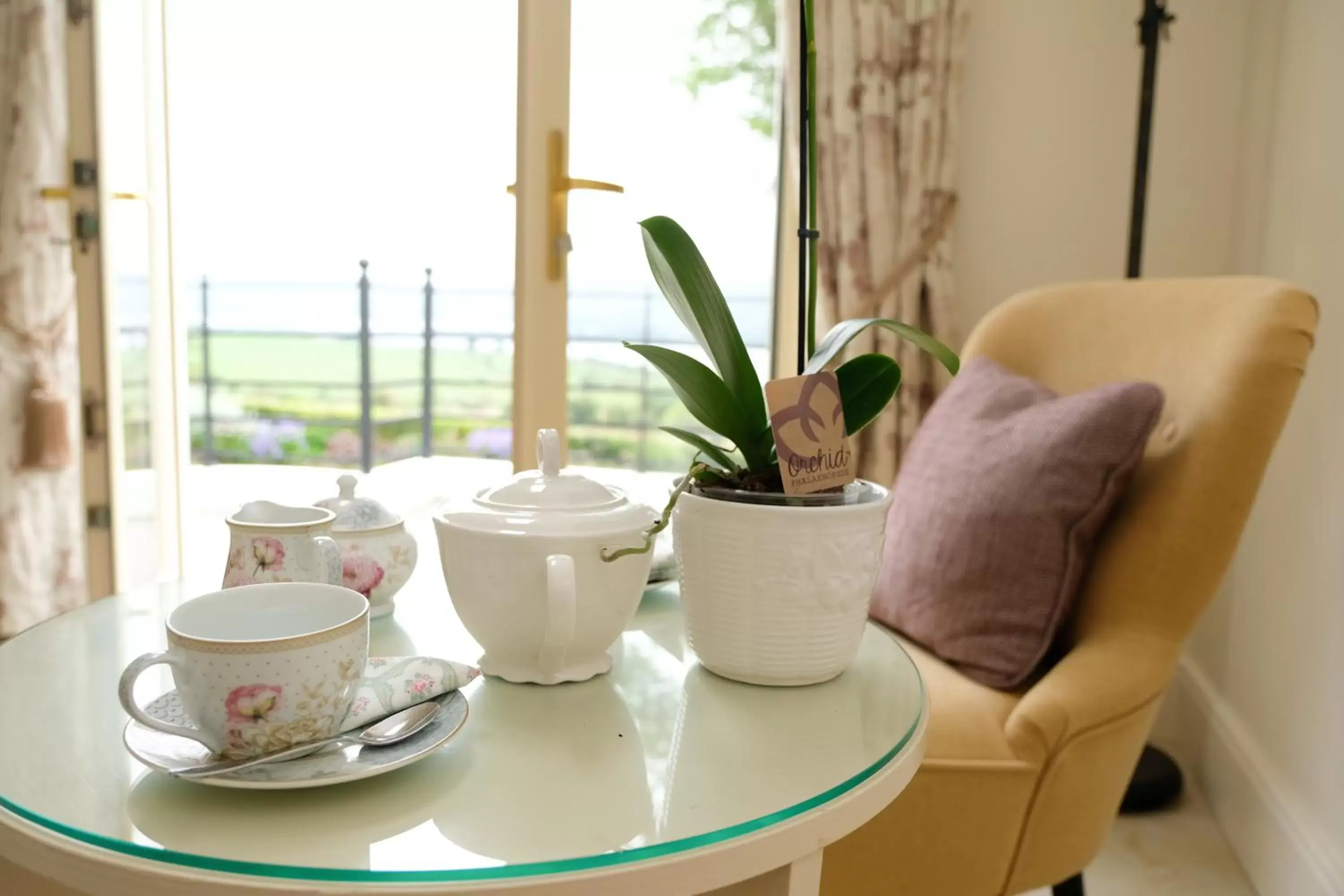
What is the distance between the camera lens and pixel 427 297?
3281 mm

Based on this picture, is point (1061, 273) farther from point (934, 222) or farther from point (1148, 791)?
point (1148, 791)

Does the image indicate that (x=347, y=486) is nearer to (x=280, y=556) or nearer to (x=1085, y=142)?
(x=280, y=556)

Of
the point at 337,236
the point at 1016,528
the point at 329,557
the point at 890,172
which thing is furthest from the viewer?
the point at 337,236

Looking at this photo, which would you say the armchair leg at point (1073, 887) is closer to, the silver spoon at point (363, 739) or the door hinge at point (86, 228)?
the silver spoon at point (363, 739)

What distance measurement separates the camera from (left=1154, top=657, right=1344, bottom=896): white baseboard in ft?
4.64

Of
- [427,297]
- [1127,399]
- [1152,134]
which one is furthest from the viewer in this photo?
[427,297]

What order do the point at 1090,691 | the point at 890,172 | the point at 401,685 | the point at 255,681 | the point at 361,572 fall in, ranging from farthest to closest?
the point at 890,172 → the point at 1090,691 → the point at 361,572 → the point at 401,685 → the point at 255,681

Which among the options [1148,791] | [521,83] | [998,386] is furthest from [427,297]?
[1148,791]

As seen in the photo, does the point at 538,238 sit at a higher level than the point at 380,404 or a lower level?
higher

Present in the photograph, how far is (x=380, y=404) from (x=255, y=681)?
3844 millimetres

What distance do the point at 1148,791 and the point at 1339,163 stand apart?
1.12 m

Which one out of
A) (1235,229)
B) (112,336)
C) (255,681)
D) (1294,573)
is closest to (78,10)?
(112,336)

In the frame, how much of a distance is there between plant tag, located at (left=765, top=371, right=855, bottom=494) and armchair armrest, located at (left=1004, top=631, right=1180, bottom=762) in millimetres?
460

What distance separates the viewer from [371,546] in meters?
0.87
